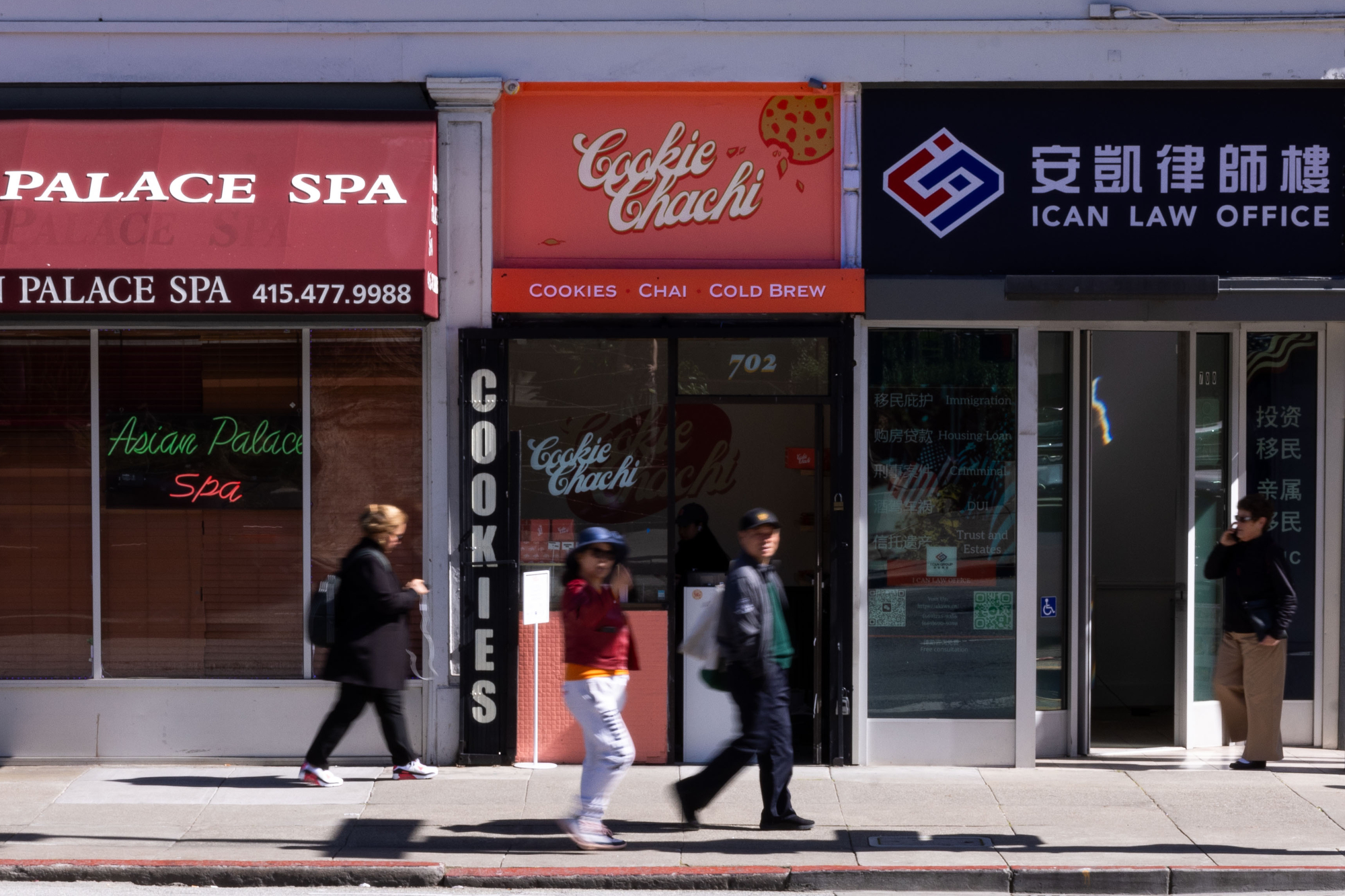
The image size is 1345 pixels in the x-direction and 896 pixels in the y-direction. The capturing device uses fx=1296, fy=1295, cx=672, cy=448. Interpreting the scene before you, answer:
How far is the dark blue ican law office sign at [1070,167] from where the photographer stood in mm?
9062

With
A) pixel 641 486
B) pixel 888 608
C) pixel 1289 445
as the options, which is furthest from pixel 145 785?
pixel 1289 445

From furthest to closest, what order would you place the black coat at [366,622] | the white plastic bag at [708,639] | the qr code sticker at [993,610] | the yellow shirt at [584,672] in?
the qr code sticker at [993,610] < the black coat at [366,622] < the white plastic bag at [708,639] < the yellow shirt at [584,672]

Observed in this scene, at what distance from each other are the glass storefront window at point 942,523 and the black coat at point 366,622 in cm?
336

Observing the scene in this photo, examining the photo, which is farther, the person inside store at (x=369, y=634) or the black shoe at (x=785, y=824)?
the person inside store at (x=369, y=634)

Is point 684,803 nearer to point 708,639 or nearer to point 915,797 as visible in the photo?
point 708,639

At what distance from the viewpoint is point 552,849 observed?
23.8ft

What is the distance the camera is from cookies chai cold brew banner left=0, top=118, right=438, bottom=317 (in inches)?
324

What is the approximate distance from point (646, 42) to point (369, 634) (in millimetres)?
4430

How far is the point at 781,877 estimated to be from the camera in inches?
269

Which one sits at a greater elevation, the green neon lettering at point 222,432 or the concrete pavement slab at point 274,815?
the green neon lettering at point 222,432

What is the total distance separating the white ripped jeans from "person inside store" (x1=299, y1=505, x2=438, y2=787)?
59.5 inches

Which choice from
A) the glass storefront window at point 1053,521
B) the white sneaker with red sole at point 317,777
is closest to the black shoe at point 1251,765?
the glass storefront window at point 1053,521

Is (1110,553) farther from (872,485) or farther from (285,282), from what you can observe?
(285,282)

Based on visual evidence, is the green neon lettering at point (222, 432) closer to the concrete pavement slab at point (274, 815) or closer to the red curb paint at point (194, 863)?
the concrete pavement slab at point (274, 815)
